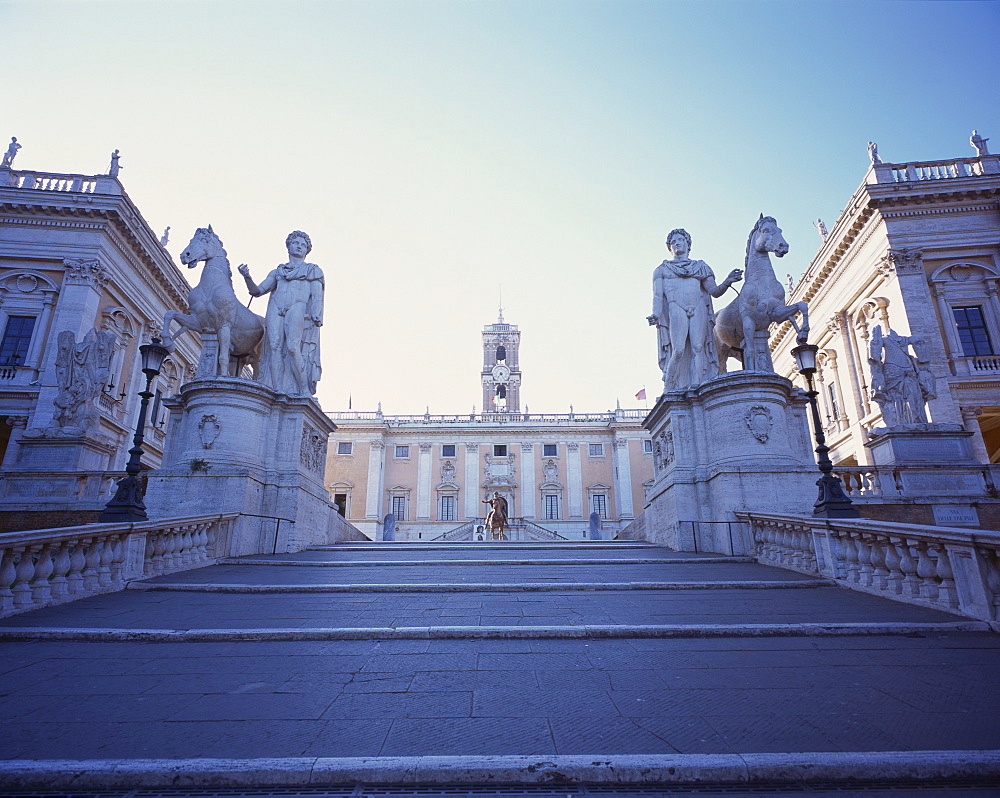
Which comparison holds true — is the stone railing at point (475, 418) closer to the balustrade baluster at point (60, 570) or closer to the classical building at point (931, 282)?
the classical building at point (931, 282)

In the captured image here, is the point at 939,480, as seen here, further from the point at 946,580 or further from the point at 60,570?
the point at 60,570

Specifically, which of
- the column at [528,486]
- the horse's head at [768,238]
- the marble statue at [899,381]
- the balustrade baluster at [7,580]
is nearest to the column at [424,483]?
the column at [528,486]

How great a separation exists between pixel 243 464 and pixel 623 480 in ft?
152

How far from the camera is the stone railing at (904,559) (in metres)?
5.12

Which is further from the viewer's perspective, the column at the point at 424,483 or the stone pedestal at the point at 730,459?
the column at the point at 424,483

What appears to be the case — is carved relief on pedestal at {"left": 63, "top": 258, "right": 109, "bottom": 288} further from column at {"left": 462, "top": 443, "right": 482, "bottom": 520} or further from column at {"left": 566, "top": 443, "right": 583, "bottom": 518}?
column at {"left": 566, "top": 443, "right": 583, "bottom": 518}

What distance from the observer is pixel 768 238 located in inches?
470

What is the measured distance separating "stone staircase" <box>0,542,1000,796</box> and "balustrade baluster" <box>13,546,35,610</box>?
251 millimetres

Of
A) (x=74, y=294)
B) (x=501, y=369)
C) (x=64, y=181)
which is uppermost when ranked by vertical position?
(x=501, y=369)

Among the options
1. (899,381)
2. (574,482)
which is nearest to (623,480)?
(574,482)

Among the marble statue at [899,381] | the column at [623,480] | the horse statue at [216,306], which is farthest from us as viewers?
the column at [623,480]

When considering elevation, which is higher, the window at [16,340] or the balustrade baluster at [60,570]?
the window at [16,340]

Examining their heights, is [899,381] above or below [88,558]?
above

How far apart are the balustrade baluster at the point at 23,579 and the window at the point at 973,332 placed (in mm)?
23879
